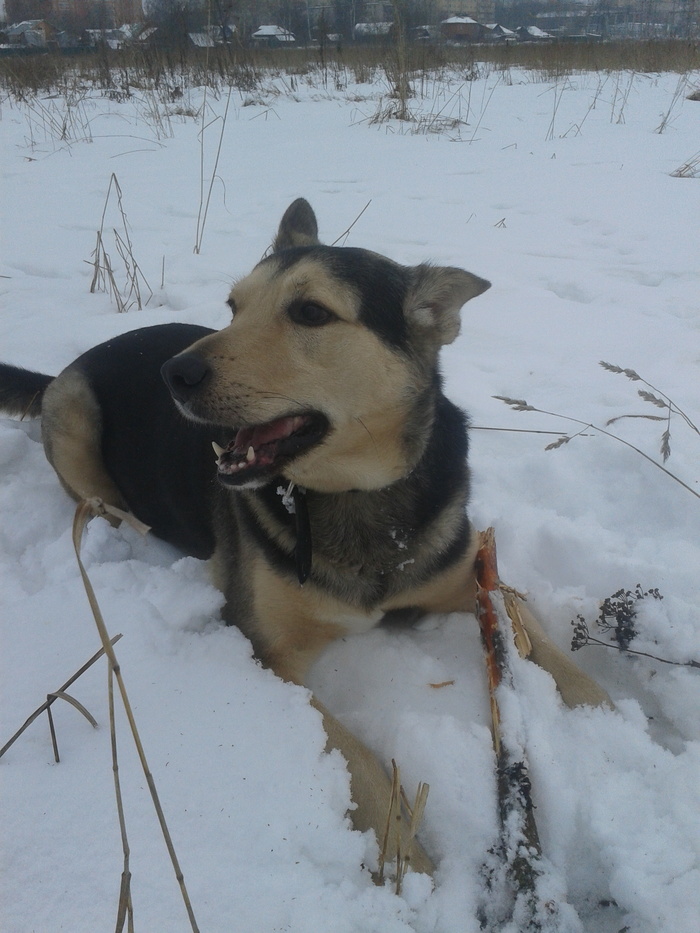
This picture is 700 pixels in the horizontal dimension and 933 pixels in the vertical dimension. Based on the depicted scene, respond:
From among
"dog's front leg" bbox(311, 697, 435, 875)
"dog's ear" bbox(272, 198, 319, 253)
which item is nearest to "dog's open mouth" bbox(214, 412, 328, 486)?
"dog's front leg" bbox(311, 697, 435, 875)

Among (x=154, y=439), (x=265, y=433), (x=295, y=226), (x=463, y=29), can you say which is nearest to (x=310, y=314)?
(x=265, y=433)

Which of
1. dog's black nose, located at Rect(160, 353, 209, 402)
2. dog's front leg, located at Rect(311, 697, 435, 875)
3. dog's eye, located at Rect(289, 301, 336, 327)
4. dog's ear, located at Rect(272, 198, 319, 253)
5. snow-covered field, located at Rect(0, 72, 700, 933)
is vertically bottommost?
dog's front leg, located at Rect(311, 697, 435, 875)

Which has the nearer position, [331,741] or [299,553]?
[331,741]

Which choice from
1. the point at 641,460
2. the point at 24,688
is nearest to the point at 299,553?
the point at 24,688

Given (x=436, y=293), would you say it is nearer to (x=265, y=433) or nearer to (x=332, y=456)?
(x=332, y=456)

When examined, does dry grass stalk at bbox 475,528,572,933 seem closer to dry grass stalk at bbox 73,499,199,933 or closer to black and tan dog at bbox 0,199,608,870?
black and tan dog at bbox 0,199,608,870

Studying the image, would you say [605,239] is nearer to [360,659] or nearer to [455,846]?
[360,659]

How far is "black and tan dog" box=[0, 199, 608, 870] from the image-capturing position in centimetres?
206

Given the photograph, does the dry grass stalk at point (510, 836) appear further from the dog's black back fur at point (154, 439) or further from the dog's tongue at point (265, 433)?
the dog's black back fur at point (154, 439)

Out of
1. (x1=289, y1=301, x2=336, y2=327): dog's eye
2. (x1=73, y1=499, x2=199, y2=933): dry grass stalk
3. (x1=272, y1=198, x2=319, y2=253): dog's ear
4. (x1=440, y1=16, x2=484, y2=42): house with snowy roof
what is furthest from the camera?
(x1=440, y1=16, x2=484, y2=42): house with snowy roof

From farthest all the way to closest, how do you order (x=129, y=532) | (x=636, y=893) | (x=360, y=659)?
(x=129, y=532) < (x=360, y=659) < (x=636, y=893)

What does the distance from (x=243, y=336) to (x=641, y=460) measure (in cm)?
223

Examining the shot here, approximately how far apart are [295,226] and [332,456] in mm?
1525

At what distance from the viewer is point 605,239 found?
6.07 meters
